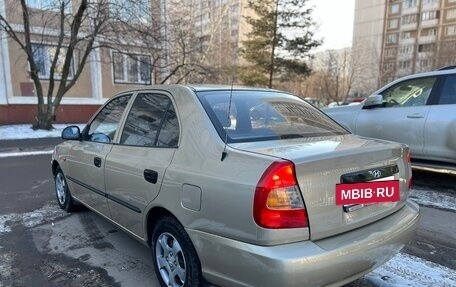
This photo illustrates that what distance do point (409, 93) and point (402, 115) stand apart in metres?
0.47

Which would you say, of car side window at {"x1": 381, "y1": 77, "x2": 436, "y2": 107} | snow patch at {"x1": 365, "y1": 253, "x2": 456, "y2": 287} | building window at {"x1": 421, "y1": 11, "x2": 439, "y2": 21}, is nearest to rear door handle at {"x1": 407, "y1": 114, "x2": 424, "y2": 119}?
car side window at {"x1": 381, "y1": 77, "x2": 436, "y2": 107}

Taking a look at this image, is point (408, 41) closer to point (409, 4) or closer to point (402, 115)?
point (409, 4)

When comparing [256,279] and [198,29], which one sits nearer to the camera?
[256,279]

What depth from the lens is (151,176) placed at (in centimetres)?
276

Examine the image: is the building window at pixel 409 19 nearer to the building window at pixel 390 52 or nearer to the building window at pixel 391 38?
the building window at pixel 391 38

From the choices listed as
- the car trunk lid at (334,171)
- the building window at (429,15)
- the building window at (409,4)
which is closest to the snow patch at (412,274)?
the car trunk lid at (334,171)

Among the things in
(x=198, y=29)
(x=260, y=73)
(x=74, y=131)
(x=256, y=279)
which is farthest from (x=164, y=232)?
(x=260, y=73)

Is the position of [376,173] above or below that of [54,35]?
below

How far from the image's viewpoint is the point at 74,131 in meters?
4.14

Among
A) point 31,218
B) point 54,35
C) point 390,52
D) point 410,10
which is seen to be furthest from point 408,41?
point 31,218

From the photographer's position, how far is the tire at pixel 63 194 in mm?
4691

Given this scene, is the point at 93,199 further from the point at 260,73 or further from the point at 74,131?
the point at 260,73

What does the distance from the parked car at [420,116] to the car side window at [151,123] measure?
3274 mm

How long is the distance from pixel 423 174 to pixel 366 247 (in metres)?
5.29
